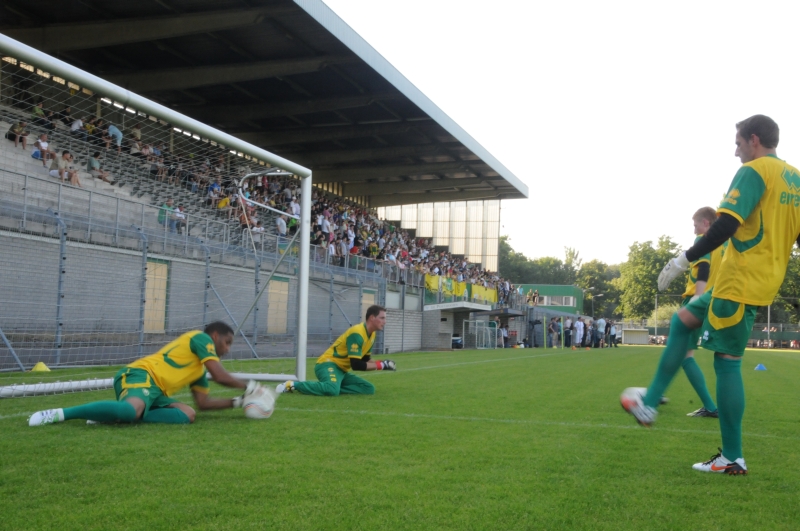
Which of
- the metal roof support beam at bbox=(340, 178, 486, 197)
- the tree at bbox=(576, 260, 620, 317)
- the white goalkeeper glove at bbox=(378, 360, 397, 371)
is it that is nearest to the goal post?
the white goalkeeper glove at bbox=(378, 360, 397, 371)

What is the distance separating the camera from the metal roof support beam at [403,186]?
44656mm

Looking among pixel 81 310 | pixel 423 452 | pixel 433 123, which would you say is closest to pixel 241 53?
pixel 433 123

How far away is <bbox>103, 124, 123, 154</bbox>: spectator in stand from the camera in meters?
10.4

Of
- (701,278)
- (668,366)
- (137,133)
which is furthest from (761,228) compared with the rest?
(137,133)

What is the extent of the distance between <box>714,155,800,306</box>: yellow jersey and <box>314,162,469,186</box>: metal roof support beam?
117 ft

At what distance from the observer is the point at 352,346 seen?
8.30m

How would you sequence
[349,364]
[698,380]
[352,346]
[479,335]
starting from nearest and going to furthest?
[698,380]
[352,346]
[349,364]
[479,335]

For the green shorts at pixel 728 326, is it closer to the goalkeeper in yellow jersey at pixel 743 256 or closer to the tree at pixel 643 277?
the goalkeeper in yellow jersey at pixel 743 256

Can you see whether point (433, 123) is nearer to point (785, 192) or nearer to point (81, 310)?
point (81, 310)

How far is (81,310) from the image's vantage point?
12.8 meters

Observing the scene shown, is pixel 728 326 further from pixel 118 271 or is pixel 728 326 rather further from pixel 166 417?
pixel 118 271

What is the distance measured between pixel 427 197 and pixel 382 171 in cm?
864

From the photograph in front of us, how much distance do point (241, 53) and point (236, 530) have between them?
73.8 feet

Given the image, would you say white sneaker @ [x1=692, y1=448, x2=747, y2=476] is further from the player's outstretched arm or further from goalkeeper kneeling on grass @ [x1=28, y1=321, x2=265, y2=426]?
the player's outstretched arm
